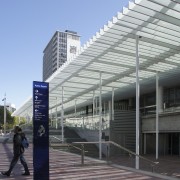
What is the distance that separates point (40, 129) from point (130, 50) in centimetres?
1239

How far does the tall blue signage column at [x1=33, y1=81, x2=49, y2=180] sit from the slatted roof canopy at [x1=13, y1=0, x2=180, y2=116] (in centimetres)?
673

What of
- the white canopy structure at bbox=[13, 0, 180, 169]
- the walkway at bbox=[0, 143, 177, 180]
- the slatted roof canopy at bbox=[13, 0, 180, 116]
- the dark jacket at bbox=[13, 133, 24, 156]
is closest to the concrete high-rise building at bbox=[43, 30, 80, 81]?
the white canopy structure at bbox=[13, 0, 180, 169]

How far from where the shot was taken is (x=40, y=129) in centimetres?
848

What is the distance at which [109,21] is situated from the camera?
15.7 m

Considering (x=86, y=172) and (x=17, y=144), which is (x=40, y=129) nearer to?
(x=17, y=144)

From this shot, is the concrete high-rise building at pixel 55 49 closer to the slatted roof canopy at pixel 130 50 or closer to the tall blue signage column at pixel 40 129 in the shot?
the slatted roof canopy at pixel 130 50

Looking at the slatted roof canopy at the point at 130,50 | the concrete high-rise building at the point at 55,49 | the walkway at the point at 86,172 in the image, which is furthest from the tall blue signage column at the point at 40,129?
the concrete high-rise building at the point at 55,49

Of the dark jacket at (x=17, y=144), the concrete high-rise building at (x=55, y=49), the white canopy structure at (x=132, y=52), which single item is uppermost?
the concrete high-rise building at (x=55, y=49)

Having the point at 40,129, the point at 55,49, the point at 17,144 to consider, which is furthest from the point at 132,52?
the point at 55,49

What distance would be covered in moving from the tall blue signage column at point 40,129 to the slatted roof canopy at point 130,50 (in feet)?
22.1

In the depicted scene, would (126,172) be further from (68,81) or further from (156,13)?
(68,81)

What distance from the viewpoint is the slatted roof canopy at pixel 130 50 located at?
1453 cm

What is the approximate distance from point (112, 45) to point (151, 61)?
4.95 metres

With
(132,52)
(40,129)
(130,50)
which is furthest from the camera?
(132,52)
